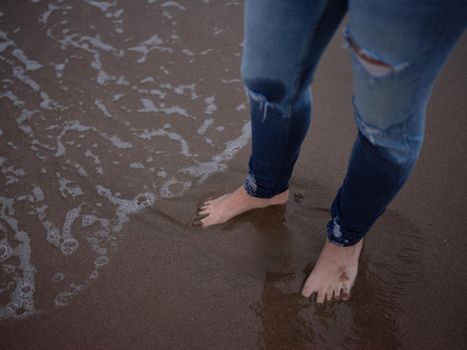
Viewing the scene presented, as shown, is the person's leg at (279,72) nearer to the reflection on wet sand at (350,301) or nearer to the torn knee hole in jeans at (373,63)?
the torn knee hole in jeans at (373,63)

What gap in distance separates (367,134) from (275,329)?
71cm

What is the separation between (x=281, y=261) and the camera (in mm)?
1367

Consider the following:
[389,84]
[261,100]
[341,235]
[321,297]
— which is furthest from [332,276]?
[389,84]

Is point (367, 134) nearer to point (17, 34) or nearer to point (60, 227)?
point (60, 227)

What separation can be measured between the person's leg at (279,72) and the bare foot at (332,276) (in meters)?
0.30

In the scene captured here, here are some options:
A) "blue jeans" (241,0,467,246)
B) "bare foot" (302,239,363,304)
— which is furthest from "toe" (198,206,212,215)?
"bare foot" (302,239,363,304)

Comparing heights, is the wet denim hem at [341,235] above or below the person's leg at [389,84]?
below

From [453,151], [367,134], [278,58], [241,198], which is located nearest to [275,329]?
[241,198]

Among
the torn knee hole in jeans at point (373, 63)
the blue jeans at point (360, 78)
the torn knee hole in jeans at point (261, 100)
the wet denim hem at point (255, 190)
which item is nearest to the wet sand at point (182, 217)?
the wet denim hem at point (255, 190)

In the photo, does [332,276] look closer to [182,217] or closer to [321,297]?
[321,297]

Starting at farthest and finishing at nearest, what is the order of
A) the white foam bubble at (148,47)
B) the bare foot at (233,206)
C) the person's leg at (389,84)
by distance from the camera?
the white foam bubble at (148,47) < the bare foot at (233,206) < the person's leg at (389,84)

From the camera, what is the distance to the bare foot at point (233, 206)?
1.45 meters

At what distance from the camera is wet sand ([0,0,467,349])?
1.22 metres

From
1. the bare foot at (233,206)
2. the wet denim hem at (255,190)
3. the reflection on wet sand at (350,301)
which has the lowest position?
the reflection on wet sand at (350,301)
